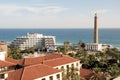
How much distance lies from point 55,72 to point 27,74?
5054mm

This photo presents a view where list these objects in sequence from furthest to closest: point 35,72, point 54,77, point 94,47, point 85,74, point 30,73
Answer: point 94,47 < point 85,74 < point 54,77 < point 35,72 < point 30,73

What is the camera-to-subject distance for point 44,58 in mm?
50250

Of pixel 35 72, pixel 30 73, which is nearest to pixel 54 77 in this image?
pixel 35 72

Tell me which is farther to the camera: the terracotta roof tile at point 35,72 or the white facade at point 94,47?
the white facade at point 94,47

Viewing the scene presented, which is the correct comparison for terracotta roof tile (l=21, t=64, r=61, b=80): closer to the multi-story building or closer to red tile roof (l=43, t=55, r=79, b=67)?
red tile roof (l=43, t=55, r=79, b=67)

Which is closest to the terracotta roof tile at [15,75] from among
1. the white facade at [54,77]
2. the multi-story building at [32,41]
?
the white facade at [54,77]

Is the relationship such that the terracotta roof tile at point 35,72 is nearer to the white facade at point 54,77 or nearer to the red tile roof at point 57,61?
the white facade at point 54,77

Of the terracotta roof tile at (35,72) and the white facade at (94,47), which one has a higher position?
the terracotta roof tile at (35,72)


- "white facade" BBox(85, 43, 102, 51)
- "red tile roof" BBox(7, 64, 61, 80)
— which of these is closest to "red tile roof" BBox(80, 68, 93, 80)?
"red tile roof" BBox(7, 64, 61, 80)

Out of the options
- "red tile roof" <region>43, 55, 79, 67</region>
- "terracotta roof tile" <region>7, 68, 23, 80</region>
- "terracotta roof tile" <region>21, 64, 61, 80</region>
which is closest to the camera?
"terracotta roof tile" <region>7, 68, 23, 80</region>

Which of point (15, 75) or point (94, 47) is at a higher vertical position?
point (15, 75)

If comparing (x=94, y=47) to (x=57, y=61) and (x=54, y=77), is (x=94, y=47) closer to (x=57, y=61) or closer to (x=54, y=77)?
(x=57, y=61)

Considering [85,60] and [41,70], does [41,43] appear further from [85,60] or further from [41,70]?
[41,70]

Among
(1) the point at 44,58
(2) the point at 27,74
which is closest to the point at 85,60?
(1) the point at 44,58
